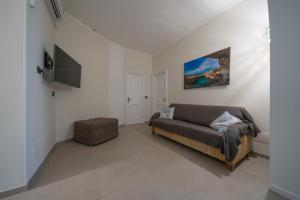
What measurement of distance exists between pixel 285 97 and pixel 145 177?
1780 mm

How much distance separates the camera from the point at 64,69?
2.11 meters

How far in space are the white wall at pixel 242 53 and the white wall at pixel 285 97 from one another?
3.38ft

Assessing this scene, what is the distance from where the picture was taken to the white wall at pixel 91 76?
279 centimetres

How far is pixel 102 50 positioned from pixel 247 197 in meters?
4.40

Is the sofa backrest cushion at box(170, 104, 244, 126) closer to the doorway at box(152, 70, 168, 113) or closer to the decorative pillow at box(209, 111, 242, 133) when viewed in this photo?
the decorative pillow at box(209, 111, 242, 133)

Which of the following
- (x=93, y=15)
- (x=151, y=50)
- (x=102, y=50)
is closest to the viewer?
(x=93, y=15)

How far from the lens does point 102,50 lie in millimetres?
3705

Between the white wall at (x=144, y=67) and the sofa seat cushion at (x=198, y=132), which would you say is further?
the white wall at (x=144, y=67)

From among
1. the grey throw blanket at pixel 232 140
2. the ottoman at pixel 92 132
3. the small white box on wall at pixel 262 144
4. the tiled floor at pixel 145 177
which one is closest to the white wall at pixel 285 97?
the tiled floor at pixel 145 177

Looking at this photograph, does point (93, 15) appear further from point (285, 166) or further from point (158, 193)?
point (285, 166)

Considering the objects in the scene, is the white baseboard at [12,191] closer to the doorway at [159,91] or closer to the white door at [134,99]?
the white door at [134,99]

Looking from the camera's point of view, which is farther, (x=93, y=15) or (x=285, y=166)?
(x=93, y=15)

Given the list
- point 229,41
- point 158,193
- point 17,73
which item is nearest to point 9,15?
point 17,73

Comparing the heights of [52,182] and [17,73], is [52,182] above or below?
below
